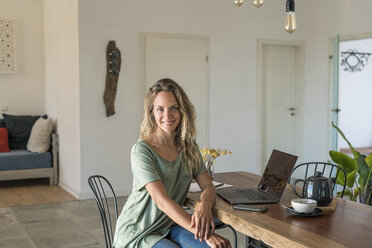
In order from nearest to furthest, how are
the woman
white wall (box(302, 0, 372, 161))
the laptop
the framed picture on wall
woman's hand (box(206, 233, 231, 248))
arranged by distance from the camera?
woman's hand (box(206, 233, 231, 248)) → the woman → the laptop → white wall (box(302, 0, 372, 161)) → the framed picture on wall

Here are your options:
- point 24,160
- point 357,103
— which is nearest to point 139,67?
point 24,160

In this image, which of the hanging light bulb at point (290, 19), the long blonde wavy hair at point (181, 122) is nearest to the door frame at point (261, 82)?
the hanging light bulb at point (290, 19)

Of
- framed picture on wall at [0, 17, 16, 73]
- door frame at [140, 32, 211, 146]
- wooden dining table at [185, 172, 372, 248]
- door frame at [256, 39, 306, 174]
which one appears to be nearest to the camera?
wooden dining table at [185, 172, 372, 248]

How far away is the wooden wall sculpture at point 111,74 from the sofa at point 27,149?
52.9 inches

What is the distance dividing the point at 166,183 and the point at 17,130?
5621 millimetres

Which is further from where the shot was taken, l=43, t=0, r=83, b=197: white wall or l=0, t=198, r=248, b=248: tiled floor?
l=43, t=0, r=83, b=197: white wall

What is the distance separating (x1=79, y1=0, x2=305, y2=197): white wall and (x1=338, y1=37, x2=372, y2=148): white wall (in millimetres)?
2233

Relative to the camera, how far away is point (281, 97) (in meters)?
7.48

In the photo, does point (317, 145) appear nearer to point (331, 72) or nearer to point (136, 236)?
point (331, 72)

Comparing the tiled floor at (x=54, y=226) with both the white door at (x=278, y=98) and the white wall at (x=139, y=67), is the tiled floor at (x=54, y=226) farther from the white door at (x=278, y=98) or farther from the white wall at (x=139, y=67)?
the white door at (x=278, y=98)

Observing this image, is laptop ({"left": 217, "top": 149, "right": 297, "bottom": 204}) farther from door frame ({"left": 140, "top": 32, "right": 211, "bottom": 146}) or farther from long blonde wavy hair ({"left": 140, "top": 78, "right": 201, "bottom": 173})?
door frame ({"left": 140, "top": 32, "right": 211, "bottom": 146})

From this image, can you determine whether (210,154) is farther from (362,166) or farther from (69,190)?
(69,190)

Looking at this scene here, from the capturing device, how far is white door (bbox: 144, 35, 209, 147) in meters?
6.45

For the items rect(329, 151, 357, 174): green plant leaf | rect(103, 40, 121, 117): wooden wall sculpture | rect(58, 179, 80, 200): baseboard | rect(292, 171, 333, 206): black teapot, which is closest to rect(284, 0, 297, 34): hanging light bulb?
rect(292, 171, 333, 206): black teapot
